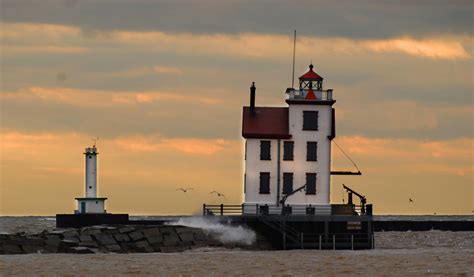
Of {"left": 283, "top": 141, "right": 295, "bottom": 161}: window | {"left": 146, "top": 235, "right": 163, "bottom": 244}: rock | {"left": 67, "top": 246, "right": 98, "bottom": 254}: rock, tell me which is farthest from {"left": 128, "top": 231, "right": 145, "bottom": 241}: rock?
{"left": 283, "top": 141, "right": 295, "bottom": 161}: window

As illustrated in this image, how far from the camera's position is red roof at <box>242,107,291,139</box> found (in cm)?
7300

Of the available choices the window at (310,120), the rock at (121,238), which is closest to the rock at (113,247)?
the rock at (121,238)

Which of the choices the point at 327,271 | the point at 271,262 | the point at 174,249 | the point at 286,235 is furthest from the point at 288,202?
the point at 327,271

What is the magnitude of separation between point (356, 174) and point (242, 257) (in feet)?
57.5

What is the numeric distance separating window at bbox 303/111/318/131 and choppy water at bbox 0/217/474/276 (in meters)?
10.4

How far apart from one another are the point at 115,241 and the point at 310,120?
14.6 metres

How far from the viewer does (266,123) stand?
73875 millimetres

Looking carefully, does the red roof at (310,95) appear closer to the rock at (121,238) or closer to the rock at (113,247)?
the rock at (121,238)

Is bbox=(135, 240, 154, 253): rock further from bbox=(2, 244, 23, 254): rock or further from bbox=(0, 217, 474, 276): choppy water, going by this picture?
bbox=(2, 244, 23, 254): rock

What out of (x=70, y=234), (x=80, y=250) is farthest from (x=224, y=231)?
(x=80, y=250)

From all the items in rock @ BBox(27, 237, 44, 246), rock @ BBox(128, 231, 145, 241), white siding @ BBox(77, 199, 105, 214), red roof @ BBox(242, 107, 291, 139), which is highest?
red roof @ BBox(242, 107, 291, 139)

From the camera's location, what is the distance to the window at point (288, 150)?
7294 cm

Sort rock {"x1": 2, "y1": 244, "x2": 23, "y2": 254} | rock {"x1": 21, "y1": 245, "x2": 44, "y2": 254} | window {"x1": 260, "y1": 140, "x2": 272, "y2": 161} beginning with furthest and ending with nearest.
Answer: window {"x1": 260, "y1": 140, "x2": 272, "y2": 161}
rock {"x1": 21, "y1": 245, "x2": 44, "y2": 254}
rock {"x1": 2, "y1": 244, "x2": 23, "y2": 254}

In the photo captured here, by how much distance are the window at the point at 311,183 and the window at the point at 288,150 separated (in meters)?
1.36
